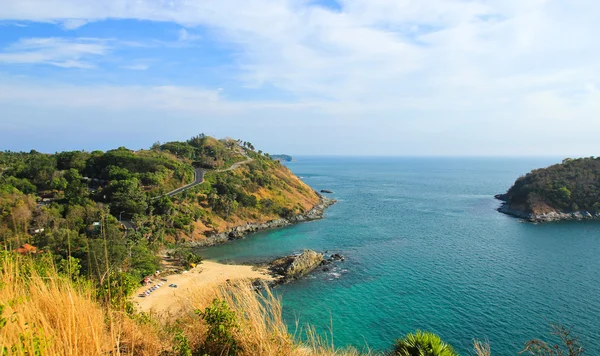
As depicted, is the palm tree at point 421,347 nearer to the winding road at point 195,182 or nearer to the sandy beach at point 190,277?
A: the sandy beach at point 190,277

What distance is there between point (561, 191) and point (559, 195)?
30.4 inches

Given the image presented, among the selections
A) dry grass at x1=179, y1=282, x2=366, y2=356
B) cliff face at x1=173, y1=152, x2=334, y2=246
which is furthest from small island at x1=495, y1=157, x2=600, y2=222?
dry grass at x1=179, y1=282, x2=366, y2=356

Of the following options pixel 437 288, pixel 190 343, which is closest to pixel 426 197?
pixel 437 288

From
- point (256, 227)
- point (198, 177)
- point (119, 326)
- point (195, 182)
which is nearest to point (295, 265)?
point (256, 227)

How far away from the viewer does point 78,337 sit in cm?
415

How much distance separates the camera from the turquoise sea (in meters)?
23.0

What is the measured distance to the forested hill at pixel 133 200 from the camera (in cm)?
2936

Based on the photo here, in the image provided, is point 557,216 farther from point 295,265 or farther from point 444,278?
point 295,265

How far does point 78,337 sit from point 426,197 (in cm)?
8522

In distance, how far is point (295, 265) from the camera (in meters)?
33.2

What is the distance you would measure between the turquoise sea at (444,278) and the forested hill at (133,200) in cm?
679

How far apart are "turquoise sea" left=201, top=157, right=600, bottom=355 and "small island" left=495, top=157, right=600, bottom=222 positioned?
4.05 metres

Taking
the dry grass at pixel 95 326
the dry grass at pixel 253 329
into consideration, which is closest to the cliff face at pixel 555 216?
the dry grass at pixel 253 329

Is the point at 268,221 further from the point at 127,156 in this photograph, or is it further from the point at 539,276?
the point at 539,276
